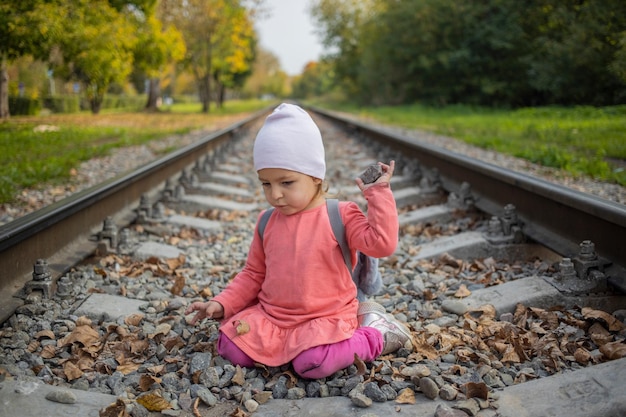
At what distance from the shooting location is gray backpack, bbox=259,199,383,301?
2586mm

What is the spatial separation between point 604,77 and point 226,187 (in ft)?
55.1

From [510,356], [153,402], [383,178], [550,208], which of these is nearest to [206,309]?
[153,402]

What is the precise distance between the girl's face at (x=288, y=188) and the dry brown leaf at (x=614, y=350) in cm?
127

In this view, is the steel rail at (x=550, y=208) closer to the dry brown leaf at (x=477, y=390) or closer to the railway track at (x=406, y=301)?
Result: the railway track at (x=406, y=301)

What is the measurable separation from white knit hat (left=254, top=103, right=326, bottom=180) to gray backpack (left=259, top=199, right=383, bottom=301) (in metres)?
0.18

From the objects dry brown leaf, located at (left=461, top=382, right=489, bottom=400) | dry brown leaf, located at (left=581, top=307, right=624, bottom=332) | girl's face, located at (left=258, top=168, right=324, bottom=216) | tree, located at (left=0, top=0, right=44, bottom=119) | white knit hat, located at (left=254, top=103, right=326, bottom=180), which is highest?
tree, located at (left=0, top=0, right=44, bottom=119)

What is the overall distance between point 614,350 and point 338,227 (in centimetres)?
114

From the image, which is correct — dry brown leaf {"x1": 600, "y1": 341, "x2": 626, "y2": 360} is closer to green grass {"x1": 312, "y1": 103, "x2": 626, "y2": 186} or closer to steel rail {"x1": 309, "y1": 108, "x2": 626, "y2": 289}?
steel rail {"x1": 309, "y1": 108, "x2": 626, "y2": 289}

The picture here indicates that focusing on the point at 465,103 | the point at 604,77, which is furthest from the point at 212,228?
the point at 465,103

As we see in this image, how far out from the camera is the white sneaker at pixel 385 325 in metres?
2.62

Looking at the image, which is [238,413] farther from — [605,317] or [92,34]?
[92,34]

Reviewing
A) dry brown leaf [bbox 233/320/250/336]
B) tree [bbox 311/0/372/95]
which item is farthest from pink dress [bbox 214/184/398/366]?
tree [bbox 311/0/372/95]

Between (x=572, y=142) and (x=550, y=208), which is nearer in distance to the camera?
(x=550, y=208)

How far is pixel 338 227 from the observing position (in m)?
2.59
